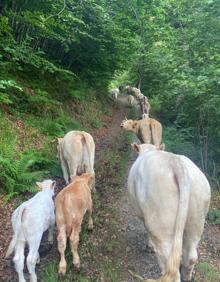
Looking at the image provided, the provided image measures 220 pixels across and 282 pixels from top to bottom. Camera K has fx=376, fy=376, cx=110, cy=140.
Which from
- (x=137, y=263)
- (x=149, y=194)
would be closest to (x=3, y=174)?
(x=137, y=263)

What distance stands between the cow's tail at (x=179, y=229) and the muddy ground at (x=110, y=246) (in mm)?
1736

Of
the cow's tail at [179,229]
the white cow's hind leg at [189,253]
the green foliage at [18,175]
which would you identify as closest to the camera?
the cow's tail at [179,229]

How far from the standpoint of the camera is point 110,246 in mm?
7137

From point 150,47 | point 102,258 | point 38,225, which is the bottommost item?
point 102,258

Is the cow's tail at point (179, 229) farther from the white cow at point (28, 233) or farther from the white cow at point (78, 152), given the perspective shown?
the white cow at point (78, 152)

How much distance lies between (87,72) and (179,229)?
15068 millimetres

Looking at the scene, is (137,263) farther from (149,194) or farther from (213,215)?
(213,215)

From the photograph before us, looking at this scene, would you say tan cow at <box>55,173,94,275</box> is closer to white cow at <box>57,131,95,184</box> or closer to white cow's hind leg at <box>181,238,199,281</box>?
white cow's hind leg at <box>181,238,199,281</box>

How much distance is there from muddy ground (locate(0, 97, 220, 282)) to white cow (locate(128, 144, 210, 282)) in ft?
5.06

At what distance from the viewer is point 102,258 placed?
678cm

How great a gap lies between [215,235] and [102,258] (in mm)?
2926

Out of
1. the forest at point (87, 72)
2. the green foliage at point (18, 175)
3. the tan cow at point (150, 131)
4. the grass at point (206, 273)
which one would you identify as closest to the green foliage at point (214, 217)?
the forest at point (87, 72)

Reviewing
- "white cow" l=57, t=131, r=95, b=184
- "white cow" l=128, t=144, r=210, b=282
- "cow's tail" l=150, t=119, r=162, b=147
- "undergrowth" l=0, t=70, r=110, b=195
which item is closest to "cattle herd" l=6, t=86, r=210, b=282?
"white cow" l=128, t=144, r=210, b=282

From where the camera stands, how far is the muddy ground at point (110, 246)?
626 cm
